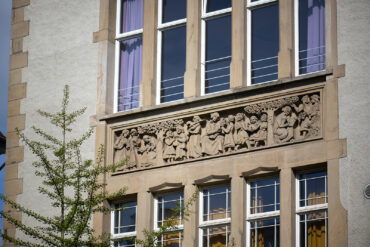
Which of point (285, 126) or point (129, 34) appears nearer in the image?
point (285, 126)

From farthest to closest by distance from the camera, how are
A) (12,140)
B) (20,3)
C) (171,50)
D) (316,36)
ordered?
(20,3) → (12,140) → (171,50) → (316,36)

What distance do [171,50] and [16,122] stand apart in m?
3.29

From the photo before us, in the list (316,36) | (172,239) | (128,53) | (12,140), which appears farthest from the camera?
(12,140)

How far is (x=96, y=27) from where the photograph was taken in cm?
2405

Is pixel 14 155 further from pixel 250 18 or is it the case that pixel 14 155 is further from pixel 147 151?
pixel 250 18

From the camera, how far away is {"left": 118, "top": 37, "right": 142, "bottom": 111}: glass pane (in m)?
23.4

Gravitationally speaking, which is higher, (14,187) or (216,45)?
(216,45)

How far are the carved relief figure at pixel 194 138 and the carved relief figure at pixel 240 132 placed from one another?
2.36ft

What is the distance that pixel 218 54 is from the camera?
22.6m

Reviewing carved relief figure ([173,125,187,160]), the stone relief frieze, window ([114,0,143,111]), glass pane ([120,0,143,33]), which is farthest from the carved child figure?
glass pane ([120,0,143,33])

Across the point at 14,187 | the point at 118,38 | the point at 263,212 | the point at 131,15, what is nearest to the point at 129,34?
the point at 118,38

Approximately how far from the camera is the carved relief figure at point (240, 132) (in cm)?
2141

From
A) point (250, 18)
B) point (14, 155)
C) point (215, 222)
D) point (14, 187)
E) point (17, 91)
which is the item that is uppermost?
point (250, 18)

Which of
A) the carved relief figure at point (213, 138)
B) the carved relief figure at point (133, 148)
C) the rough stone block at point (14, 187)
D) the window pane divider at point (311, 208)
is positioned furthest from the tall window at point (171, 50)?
the window pane divider at point (311, 208)
